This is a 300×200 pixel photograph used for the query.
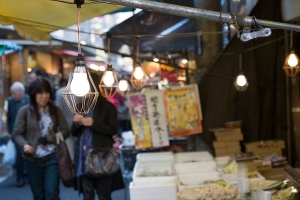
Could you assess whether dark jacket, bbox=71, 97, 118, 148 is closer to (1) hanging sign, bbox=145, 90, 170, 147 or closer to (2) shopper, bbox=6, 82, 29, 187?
(1) hanging sign, bbox=145, 90, 170, 147

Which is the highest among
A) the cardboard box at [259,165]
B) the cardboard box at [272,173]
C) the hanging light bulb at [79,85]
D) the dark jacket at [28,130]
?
the hanging light bulb at [79,85]

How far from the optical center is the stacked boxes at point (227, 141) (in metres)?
7.66

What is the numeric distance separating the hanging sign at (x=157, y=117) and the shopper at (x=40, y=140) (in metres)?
1.97

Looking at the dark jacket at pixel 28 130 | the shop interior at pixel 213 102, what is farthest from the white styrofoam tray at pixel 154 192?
the dark jacket at pixel 28 130

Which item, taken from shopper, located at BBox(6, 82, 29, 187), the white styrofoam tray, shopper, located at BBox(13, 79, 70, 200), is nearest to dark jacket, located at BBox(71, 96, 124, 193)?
shopper, located at BBox(13, 79, 70, 200)

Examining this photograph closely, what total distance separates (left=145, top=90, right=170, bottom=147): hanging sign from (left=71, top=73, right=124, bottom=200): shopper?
64.2 inches

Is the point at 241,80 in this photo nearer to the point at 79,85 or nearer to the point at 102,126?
the point at 102,126

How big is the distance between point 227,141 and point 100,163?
273 centimetres

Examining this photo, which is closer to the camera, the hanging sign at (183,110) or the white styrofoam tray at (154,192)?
the white styrofoam tray at (154,192)

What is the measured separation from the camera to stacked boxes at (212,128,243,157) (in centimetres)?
766

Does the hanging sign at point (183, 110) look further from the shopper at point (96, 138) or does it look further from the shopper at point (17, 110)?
the shopper at point (17, 110)

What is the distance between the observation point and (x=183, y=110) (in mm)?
7730

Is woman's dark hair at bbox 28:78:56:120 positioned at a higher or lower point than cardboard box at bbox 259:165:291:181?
higher

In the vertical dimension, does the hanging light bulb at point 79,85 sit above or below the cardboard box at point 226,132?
above
